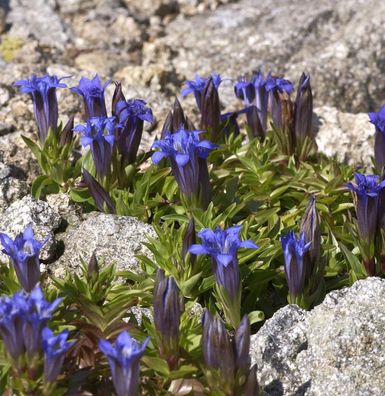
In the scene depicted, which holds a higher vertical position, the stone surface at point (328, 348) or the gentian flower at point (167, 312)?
the gentian flower at point (167, 312)

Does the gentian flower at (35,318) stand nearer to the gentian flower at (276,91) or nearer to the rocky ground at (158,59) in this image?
the rocky ground at (158,59)

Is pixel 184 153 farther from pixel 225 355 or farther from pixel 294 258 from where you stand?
pixel 225 355

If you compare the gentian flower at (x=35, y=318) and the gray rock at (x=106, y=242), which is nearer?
the gentian flower at (x=35, y=318)

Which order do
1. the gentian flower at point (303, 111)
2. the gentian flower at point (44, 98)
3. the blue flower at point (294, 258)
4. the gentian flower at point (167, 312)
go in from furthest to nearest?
the gentian flower at point (303, 111), the gentian flower at point (44, 98), the blue flower at point (294, 258), the gentian flower at point (167, 312)

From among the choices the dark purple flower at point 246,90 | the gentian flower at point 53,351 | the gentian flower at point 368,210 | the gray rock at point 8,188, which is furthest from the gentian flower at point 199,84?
the gentian flower at point 53,351

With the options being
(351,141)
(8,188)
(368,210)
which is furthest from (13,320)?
(351,141)

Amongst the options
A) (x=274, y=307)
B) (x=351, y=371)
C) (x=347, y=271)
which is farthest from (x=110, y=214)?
(x=351, y=371)

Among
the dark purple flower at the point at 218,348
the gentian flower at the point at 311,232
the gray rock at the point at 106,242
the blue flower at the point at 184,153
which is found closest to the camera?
the dark purple flower at the point at 218,348
